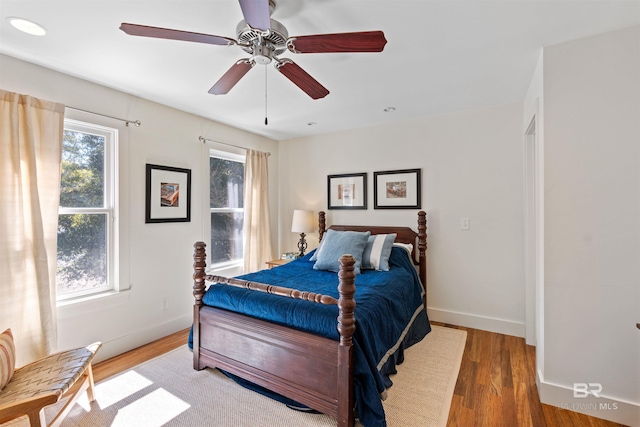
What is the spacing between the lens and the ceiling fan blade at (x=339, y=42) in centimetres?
143

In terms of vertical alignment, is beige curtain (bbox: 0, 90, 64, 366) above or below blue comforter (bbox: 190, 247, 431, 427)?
above

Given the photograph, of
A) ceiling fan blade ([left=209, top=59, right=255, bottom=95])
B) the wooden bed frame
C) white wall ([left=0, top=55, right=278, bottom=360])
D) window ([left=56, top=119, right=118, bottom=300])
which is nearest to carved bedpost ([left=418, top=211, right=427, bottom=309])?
the wooden bed frame

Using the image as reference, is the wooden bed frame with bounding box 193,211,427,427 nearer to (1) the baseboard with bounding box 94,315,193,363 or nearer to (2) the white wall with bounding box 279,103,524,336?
(1) the baseboard with bounding box 94,315,193,363

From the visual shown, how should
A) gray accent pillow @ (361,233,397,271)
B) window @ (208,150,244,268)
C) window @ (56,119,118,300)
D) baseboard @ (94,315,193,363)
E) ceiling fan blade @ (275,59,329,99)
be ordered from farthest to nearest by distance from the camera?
window @ (208,150,244,268), gray accent pillow @ (361,233,397,271), baseboard @ (94,315,193,363), window @ (56,119,118,300), ceiling fan blade @ (275,59,329,99)

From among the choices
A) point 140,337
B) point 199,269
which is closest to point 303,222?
point 199,269

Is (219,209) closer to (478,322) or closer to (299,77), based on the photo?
(299,77)

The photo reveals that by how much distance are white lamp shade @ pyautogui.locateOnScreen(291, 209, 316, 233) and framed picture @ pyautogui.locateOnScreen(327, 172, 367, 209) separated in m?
0.33

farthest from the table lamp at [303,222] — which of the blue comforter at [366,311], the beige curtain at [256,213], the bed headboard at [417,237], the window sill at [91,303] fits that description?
the window sill at [91,303]

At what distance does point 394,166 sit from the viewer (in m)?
3.70

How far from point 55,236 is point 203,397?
65.3 inches

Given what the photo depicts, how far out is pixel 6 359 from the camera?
5.42 ft

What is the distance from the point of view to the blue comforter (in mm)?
1683

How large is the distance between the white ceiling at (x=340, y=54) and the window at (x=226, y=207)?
0.82m

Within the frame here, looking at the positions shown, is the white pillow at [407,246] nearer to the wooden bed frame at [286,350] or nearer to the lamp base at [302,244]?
the lamp base at [302,244]
